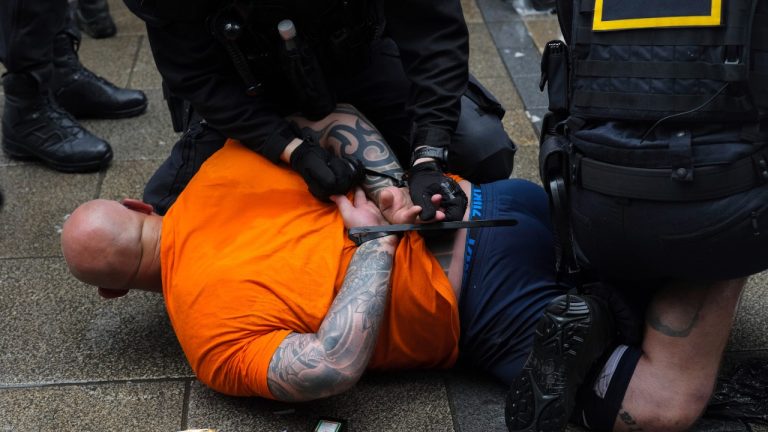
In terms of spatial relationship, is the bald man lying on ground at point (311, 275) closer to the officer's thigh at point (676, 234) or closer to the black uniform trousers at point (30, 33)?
the officer's thigh at point (676, 234)

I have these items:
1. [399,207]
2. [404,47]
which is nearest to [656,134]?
[399,207]

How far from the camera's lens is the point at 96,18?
18.0 ft

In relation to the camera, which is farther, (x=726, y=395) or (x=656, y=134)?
(x=726, y=395)

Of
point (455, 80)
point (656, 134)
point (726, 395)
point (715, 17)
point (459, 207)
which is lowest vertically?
point (726, 395)

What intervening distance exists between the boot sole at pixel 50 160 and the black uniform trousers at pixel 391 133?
2.46 feet

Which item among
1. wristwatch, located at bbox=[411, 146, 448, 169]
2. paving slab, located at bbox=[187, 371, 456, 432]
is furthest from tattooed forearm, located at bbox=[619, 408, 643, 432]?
wristwatch, located at bbox=[411, 146, 448, 169]

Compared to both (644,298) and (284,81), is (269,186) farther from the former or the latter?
(644,298)

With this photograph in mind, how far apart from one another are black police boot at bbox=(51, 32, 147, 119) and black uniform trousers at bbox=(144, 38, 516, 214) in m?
1.25

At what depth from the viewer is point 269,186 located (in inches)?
117

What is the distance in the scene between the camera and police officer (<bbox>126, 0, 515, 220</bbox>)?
291cm

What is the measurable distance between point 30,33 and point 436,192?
200 cm

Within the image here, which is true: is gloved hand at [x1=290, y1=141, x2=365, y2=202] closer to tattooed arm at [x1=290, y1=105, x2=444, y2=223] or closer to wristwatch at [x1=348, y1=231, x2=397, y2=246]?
tattooed arm at [x1=290, y1=105, x2=444, y2=223]

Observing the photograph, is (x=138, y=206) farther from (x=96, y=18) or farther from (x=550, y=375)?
(x=96, y=18)

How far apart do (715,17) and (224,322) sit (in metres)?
1.49
